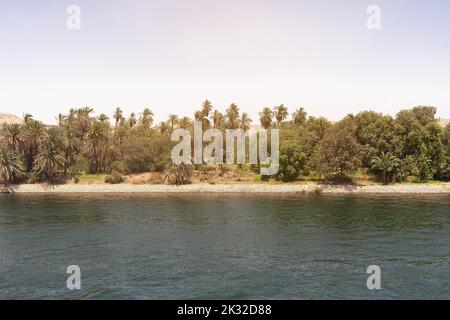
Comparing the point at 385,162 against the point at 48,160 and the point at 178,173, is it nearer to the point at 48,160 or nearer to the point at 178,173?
the point at 178,173

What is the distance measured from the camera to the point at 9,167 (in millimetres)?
92312

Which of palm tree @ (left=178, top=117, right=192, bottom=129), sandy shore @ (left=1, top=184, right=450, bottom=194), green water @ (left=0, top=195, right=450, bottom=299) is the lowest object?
green water @ (left=0, top=195, right=450, bottom=299)

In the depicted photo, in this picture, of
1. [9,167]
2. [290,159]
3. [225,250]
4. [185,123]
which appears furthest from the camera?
[185,123]

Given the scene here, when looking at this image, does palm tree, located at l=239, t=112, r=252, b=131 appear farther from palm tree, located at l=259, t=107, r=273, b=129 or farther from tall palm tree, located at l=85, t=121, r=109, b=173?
tall palm tree, located at l=85, t=121, r=109, b=173

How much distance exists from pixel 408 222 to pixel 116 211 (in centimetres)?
4207

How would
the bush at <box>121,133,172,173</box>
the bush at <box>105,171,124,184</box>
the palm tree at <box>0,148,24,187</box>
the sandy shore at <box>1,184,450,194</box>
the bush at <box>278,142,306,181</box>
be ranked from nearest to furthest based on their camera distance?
the sandy shore at <box>1,184,450,194</box> < the palm tree at <box>0,148,24,187</box> < the bush at <box>278,142,306,181</box> < the bush at <box>105,171,124,184</box> < the bush at <box>121,133,172,173</box>

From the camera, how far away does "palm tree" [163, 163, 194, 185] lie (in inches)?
3748

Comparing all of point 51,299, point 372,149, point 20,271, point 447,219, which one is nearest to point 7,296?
point 51,299

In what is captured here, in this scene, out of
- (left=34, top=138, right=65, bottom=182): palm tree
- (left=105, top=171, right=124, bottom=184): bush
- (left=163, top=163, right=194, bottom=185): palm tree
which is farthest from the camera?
(left=105, top=171, right=124, bottom=184): bush

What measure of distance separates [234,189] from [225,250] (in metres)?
52.9

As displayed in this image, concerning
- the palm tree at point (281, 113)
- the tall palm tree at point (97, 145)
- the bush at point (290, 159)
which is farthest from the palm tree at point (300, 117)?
the tall palm tree at point (97, 145)

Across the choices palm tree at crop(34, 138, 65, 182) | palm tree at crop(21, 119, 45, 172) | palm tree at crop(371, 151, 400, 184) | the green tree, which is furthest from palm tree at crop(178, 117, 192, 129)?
palm tree at crop(371, 151, 400, 184)

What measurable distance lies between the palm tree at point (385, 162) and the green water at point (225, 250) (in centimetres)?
2507

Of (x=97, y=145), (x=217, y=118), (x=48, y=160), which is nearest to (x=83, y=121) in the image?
(x=97, y=145)
